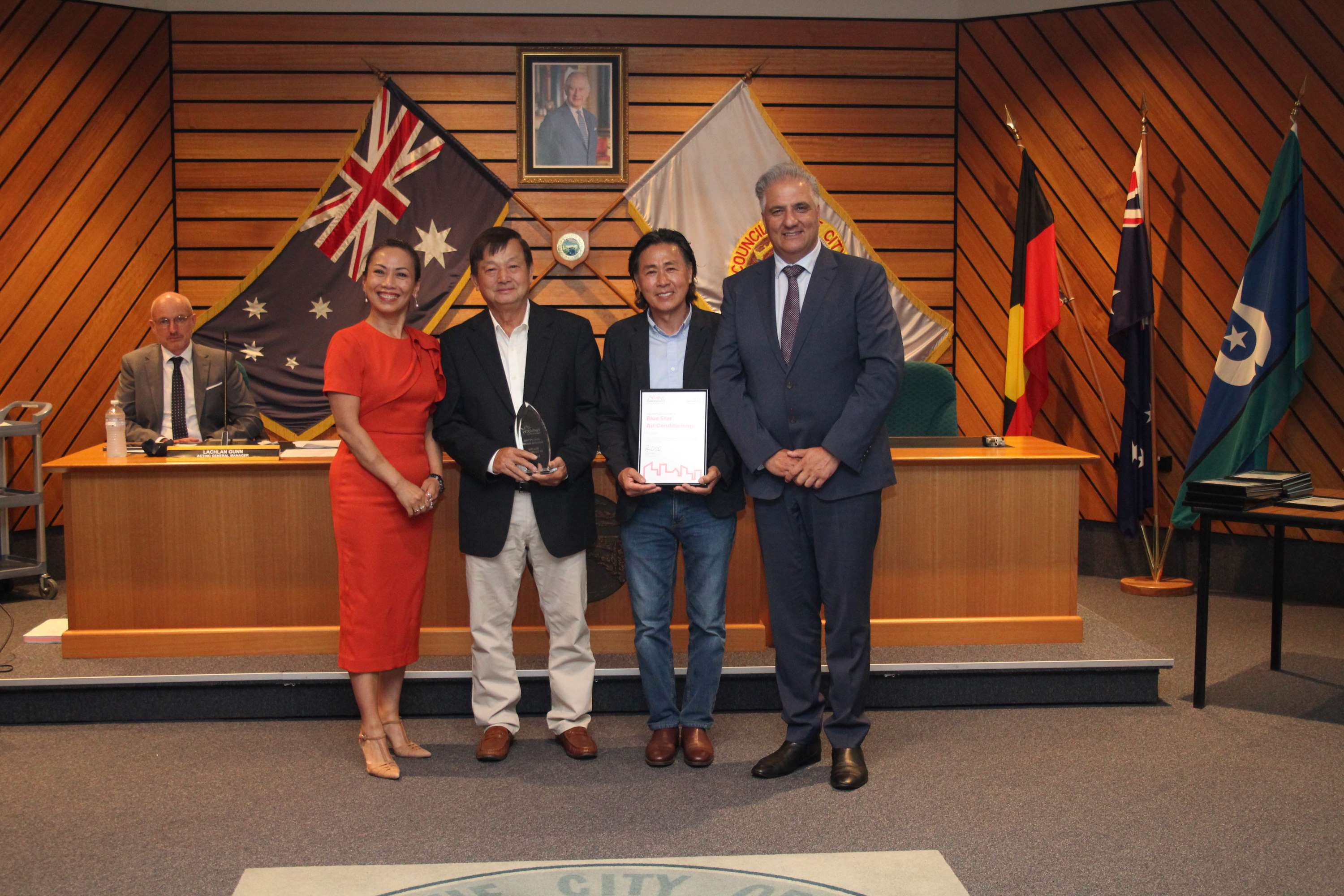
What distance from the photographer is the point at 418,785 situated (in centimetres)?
305

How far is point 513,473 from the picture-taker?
3068 mm

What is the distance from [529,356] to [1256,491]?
8.06ft

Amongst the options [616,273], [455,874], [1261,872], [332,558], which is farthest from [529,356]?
[616,273]

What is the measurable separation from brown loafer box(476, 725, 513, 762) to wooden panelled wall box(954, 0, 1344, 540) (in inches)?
153

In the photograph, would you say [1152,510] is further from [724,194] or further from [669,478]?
[669,478]

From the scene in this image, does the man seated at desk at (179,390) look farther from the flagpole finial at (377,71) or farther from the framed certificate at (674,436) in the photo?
the framed certificate at (674,436)

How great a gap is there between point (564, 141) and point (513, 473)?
362cm

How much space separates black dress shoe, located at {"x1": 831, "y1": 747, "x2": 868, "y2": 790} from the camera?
2.98 m

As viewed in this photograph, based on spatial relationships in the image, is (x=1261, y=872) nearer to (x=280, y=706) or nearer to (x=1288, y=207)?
(x=280, y=706)

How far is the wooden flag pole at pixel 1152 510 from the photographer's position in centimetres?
541

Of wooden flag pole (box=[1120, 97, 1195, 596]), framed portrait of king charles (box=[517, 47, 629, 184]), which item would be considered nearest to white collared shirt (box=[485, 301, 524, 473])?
framed portrait of king charles (box=[517, 47, 629, 184])

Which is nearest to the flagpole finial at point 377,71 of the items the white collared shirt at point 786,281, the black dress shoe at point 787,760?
the white collared shirt at point 786,281

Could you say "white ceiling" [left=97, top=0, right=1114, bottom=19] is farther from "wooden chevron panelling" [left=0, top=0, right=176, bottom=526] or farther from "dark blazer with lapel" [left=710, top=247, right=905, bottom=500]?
"dark blazer with lapel" [left=710, top=247, right=905, bottom=500]

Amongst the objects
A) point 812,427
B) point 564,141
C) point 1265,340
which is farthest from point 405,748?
point 1265,340
